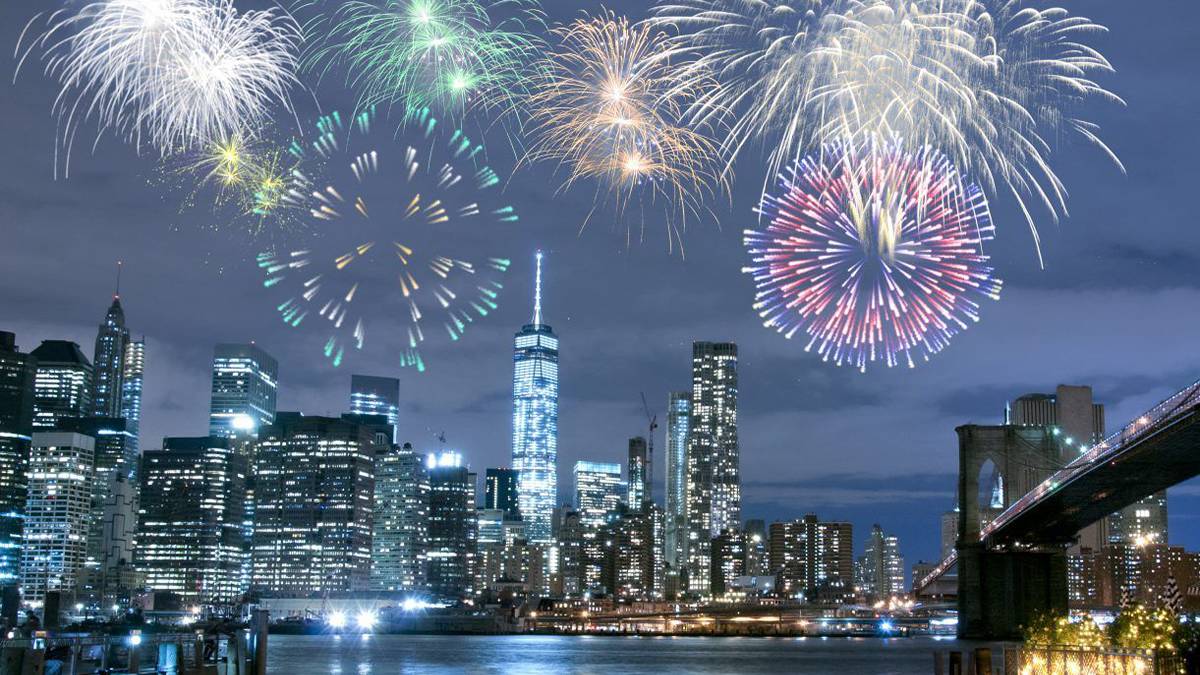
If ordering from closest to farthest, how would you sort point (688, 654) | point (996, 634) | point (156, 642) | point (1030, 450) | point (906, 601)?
point (156, 642)
point (996, 634)
point (1030, 450)
point (688, 654)
point (906, 601)

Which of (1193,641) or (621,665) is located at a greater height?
(1193,641)

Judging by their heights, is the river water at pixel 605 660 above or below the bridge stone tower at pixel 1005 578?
below

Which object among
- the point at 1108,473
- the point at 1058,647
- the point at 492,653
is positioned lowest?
the point at 492,653

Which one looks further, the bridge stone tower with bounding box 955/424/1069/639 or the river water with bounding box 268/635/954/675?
the bridge stone tower with bounding box 955/424/1069/639

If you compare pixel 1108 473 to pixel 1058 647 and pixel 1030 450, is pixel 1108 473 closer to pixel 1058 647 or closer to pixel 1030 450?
pixel 1030 450

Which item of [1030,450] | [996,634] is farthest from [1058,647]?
[1030,450]

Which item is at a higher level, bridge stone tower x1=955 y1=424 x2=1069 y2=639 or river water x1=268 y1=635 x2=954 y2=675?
bridge stone tower x1=955 y1=424 x2=1069 y2=639

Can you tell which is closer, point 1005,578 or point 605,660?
point 1005,578

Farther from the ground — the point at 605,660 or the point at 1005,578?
the point at 1005,578

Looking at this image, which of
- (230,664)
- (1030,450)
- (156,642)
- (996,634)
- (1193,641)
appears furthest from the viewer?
(1030,450)

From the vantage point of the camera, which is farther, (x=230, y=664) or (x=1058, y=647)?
(x=230, y=664)
